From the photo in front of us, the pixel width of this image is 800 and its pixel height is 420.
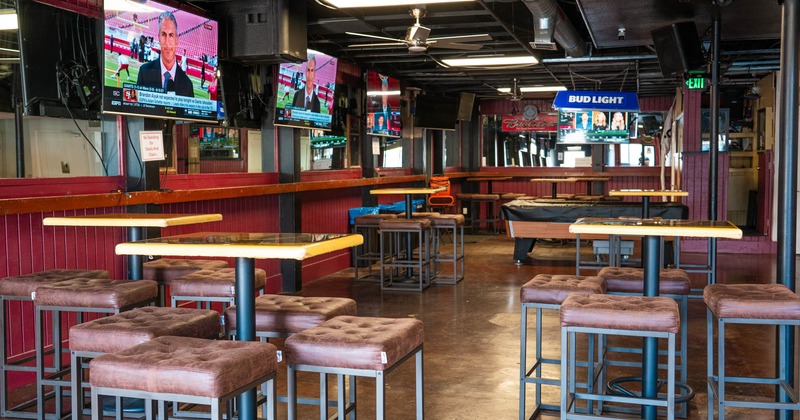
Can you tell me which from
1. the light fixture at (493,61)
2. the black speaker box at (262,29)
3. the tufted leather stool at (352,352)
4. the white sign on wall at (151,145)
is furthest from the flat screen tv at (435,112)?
the tufted leather stool at (352,352)

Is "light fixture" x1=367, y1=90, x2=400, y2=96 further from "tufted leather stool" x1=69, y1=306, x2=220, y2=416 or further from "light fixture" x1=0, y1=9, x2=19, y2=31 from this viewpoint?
"tufted leather stool" x1=69, y1=306, x2=220, y2=416

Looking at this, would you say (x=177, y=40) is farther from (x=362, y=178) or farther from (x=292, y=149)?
(x=362, y=178)

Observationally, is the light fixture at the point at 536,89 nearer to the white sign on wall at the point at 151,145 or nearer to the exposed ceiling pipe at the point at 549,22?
the exposed ceiling pipe at the point at 549,22

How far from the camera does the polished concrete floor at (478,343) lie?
14.6 feet

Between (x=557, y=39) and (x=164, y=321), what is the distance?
6363 millimetres

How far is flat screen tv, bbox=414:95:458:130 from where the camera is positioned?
41.8ft

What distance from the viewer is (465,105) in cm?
1484

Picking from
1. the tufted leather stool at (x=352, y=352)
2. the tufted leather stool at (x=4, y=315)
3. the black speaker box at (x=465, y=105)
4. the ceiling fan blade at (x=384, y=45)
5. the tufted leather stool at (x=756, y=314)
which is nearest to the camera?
the tufted leather stool at (x=352, y=352)

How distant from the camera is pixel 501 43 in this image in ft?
30.1

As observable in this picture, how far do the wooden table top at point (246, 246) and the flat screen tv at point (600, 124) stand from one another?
12779 millimetres

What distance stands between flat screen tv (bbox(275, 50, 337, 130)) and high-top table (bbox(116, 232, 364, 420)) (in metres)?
4.39

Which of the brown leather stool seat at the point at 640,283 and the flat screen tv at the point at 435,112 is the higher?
the flat screen tv at the point at 435,112

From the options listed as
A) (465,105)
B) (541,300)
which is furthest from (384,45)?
(465,105)

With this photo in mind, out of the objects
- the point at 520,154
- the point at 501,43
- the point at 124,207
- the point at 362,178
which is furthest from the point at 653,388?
the point at 520,154
